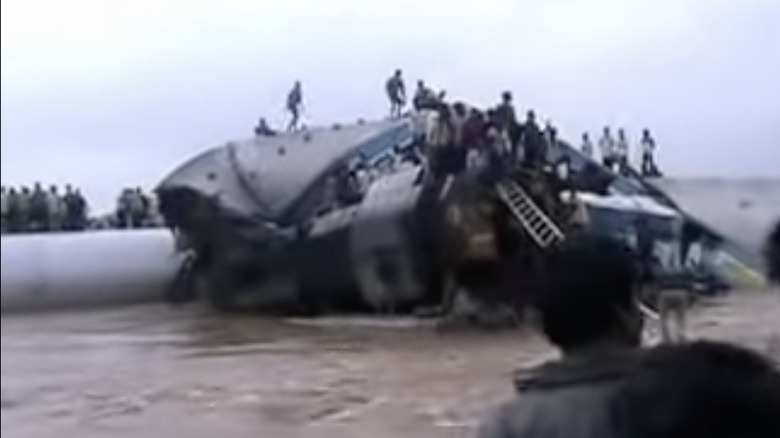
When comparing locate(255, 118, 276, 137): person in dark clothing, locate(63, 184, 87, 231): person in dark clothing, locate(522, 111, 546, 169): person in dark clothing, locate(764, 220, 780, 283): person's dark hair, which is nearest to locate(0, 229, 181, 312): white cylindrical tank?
locate(63, 184, 87, 231): person in dark clothing

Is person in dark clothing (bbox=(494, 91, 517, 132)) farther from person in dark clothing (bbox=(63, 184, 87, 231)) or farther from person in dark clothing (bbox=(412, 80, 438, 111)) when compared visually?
person in dark clothing (bbox=(63, 184, 87, 231))

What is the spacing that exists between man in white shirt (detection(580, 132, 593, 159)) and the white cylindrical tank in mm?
376

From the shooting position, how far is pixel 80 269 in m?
0.64

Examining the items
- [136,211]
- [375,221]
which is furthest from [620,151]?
[136,211]

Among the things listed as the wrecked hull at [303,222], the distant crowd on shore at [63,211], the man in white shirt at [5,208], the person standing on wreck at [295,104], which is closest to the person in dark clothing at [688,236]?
the wrecked hull at [303,222]

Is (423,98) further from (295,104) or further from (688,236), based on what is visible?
(688,236)

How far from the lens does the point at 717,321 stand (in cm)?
101

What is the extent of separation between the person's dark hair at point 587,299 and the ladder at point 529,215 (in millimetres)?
41

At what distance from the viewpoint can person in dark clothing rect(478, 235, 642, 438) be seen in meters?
0.83

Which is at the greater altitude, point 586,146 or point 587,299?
point 586,146

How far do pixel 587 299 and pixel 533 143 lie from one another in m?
0.13

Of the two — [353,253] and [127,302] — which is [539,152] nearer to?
[353,253]

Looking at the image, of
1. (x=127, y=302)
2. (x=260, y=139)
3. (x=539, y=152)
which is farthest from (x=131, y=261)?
(x=539, y=152)

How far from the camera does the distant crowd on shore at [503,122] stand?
846 millimetres
